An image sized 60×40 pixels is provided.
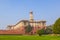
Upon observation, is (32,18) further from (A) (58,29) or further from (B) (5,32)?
(A) (58,29)

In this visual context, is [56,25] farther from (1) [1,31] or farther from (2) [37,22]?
(2) [37,22]

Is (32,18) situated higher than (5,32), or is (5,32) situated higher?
(32,18)

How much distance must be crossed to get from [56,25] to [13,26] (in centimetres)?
5632

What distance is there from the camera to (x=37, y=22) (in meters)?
82.7

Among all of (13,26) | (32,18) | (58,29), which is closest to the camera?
(58,29)

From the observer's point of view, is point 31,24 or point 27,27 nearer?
point 27,27

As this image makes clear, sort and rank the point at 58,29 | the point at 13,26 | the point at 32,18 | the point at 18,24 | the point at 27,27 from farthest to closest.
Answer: the point at 13,26 → the point at 18,24 → the point at 32,18 → the point at 27,27 → the point at 58,29

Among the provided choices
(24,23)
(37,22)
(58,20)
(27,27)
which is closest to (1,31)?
(27,27)

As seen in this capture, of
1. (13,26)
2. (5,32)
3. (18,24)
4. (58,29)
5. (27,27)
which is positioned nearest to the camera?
(58,29)

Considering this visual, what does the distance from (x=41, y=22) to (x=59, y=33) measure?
46.7 metres

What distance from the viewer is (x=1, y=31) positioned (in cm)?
6322

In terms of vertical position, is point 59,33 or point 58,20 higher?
point 58,20

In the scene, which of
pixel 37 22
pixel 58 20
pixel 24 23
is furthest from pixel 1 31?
pixel 58 20

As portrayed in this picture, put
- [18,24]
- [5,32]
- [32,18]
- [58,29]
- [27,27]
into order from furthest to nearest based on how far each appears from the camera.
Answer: [18,24], [32,18], [27,27], [5,32], [58,29]
